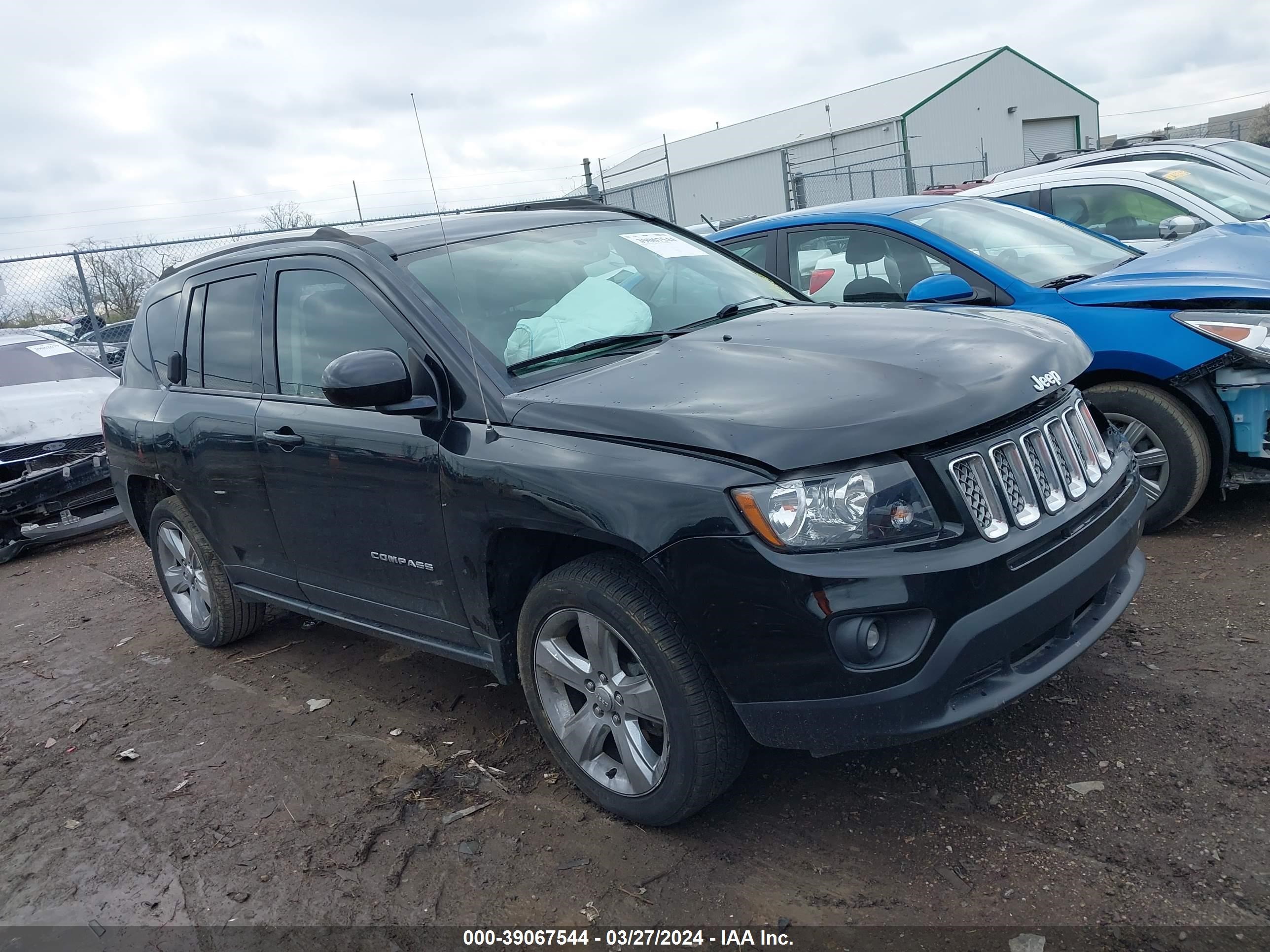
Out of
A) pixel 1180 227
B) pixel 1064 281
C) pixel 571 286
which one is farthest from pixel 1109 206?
pixel 571 286

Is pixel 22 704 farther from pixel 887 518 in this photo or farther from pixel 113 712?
pixel 887 518

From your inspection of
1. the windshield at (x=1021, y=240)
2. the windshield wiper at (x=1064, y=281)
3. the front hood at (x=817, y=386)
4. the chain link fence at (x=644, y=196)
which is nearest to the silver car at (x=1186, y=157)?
the windshield at (x=1021, y=240)

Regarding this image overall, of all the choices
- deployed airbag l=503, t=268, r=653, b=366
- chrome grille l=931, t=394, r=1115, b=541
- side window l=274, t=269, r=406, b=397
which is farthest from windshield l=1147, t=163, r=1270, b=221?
side window l=274, t=269, r=406, b=397

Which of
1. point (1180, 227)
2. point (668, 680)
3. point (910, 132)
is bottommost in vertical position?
point (668, 680)

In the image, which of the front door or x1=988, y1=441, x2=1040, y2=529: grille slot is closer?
x1=988, y1=441, x2=1040, y2=529: grille slot

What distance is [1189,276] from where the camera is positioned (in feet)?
15.3

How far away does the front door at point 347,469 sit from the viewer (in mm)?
3338

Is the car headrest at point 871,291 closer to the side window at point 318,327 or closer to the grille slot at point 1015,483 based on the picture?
the grille slot at point 1015,483

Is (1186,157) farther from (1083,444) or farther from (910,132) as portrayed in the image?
(910,132)

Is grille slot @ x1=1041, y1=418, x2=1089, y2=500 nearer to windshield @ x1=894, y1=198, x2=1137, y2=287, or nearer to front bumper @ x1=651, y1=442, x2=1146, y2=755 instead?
front bumper @ x1=651, y1=442, x2=1146, y2=755

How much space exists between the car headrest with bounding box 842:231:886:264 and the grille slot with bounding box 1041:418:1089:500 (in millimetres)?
2561

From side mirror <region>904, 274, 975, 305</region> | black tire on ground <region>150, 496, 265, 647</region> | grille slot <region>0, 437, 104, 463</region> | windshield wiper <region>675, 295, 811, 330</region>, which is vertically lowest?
black tire on ground <region>150, 496, 265, 647</region>

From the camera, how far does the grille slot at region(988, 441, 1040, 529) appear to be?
8.75 feet

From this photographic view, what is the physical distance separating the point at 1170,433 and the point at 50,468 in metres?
7.73
